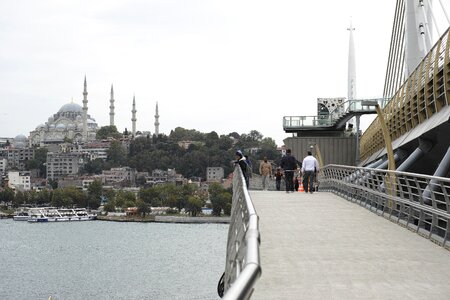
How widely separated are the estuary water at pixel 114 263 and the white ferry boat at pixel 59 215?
78.3 ft

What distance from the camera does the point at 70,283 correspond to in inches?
2114

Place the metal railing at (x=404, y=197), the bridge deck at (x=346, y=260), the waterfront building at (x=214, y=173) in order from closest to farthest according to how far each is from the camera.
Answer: the bridge deck at (x=346, y=260) < the metal railing at (x=404, y=197) < the waterfront building at (x=214, y=173)

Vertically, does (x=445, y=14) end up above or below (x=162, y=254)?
above

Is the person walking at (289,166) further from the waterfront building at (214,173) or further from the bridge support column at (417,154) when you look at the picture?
the waterfront building at (214,173)

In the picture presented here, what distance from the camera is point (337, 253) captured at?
8.45 metres

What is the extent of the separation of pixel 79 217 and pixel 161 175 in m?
50.4

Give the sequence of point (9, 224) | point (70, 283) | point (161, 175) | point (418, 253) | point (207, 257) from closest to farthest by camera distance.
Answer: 1. point (418, 253)
2. point (70, 283)
3. point (207, 257)
4. point (9, 224)
5. point (161, 175)

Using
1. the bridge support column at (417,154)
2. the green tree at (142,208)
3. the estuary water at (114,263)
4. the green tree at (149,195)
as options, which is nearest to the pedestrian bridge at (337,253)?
the bridge support column at (417,154)

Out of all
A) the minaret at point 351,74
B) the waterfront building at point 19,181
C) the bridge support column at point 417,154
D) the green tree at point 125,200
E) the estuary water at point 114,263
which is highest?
the minaret at point 351,74

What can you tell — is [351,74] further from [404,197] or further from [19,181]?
[19,181]

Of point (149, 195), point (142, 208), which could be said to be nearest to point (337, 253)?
point (142, 208)

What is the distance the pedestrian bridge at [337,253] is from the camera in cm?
488

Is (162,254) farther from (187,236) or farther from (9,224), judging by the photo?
(9,224)

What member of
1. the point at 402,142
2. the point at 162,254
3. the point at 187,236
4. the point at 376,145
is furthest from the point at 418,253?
the point at 187,236
